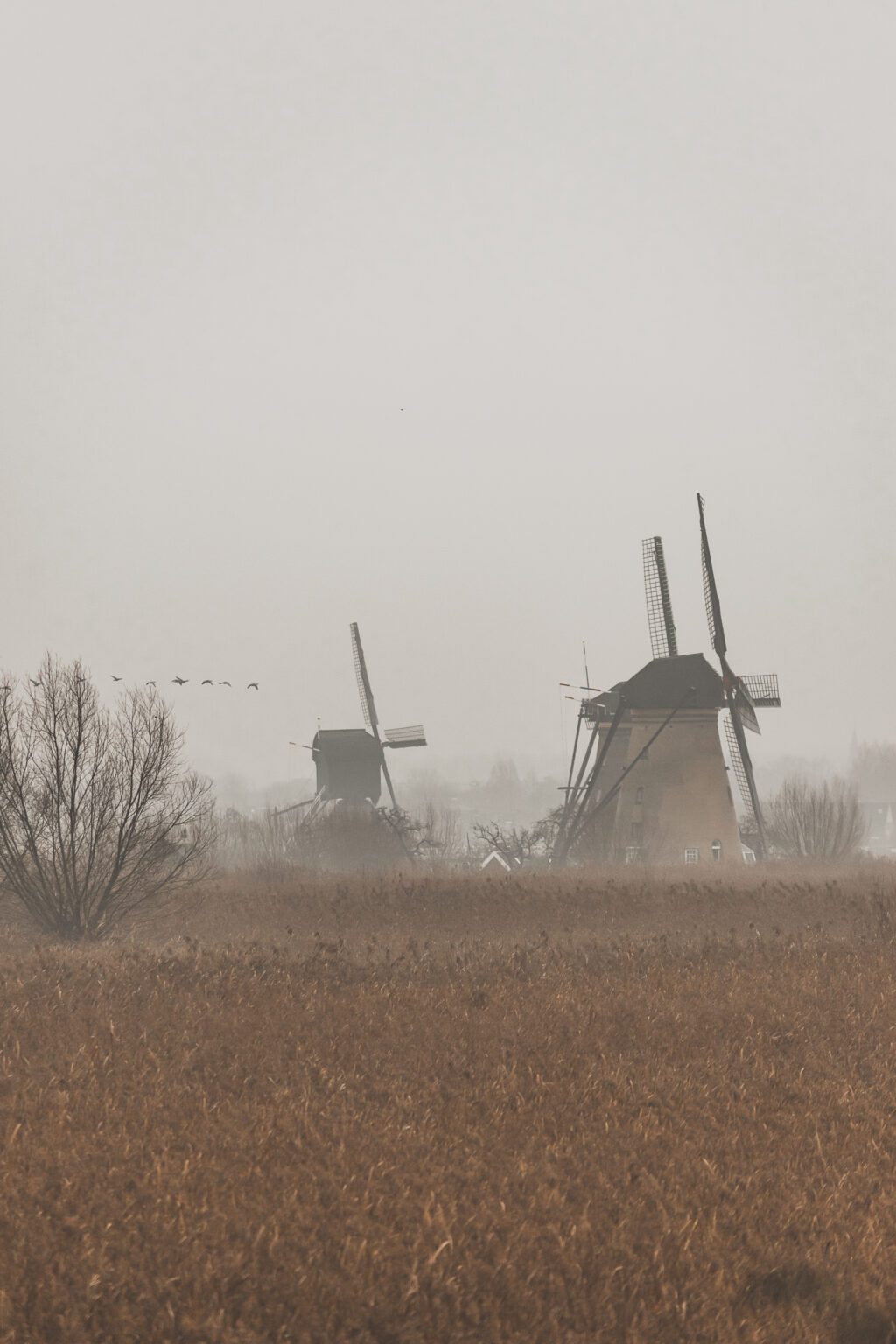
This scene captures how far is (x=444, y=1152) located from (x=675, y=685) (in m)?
34.5

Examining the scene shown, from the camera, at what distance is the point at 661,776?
38.8m

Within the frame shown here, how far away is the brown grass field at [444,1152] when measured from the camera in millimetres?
5129

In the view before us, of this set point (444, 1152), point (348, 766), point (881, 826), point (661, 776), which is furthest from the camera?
point (881, 826)

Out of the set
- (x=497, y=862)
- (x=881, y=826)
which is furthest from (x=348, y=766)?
(x=881, y=826)

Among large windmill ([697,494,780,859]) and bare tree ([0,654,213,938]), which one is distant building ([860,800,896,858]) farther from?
bare tree ([0,654,213,938])

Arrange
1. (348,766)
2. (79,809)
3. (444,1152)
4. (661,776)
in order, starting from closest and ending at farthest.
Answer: (444,1152) → (79,809) → (661,776) → (348,766)

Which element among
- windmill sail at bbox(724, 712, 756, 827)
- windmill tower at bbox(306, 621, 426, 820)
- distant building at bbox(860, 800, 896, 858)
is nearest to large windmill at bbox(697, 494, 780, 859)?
windmill sail at bbox(724, 712, 756, 827)

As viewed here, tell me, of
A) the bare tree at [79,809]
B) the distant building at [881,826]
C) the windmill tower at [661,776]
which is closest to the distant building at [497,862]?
the windmill tower at [661,776]

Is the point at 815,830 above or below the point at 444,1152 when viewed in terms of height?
below

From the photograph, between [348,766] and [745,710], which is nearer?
[745,710]

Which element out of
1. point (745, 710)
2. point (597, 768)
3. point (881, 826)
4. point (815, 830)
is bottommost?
point (881, 826)

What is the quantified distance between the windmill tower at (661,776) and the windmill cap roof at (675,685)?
31 mm

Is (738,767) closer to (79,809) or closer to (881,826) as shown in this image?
(79,809)

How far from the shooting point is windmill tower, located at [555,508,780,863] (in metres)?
38.4
